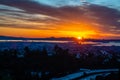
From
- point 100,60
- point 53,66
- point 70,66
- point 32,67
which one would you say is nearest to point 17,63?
point 32,67

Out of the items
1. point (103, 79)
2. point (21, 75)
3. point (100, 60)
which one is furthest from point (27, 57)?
point (103, 79)

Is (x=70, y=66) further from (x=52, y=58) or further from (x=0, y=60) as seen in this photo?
(x=0, y=60)

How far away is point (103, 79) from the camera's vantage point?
28.3 meters

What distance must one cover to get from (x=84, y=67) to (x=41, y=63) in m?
6.39

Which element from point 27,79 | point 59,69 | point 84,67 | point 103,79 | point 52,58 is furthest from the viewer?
point 52,58

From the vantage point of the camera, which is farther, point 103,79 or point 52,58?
point 52,58

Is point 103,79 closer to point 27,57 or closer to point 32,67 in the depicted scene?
point 32,67

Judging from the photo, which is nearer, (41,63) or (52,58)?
(41,63)

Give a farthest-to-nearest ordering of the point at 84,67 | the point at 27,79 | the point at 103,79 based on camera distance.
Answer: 1. the point at 84,67
2. the point at 27,79
3. the point at 103,79

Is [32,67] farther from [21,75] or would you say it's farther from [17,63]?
[21,75]

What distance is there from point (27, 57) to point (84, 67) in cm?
957

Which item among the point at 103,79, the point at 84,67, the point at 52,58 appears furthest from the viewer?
the point at 52,58

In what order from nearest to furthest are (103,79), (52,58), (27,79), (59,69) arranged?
1. (103,79)
2. (27,79)
3. (59,69)
4. (52,58)

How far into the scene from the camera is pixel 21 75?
3241 cm
